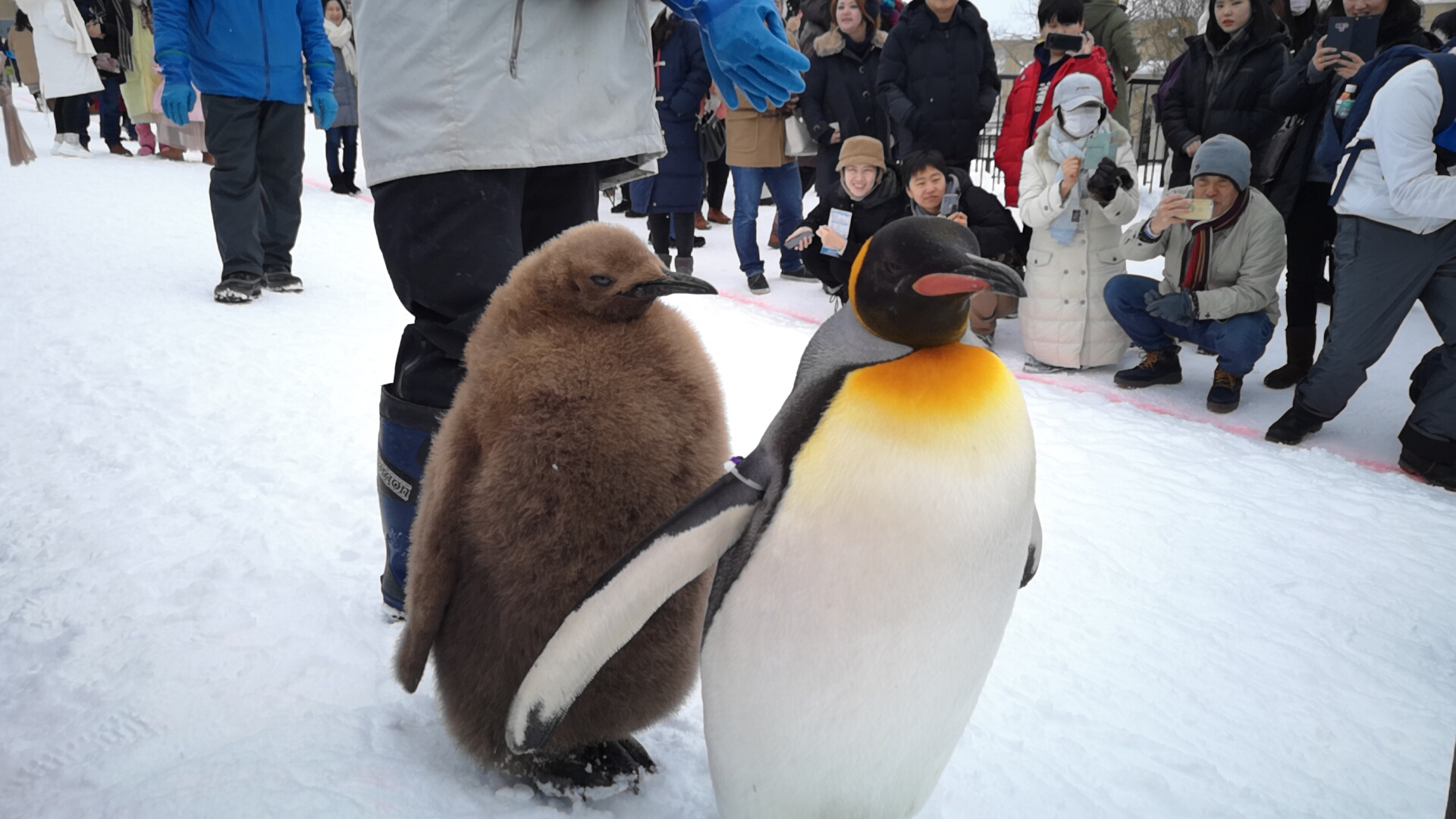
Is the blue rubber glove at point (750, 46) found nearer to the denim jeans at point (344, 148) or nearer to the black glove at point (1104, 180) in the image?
the black glove at point (1104, 180)

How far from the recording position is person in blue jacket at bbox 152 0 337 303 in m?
3.88

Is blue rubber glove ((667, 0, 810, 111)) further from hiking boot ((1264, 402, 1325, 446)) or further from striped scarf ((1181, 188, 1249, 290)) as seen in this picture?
striped scarf ((1181, 188, 1249, 290))

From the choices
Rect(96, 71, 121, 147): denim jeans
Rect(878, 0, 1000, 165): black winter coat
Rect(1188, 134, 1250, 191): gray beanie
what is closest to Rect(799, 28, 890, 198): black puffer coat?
Rect(878, 0, 1000, 165): black winter coat

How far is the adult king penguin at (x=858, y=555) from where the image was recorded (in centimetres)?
101

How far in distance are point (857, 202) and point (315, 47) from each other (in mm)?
2770

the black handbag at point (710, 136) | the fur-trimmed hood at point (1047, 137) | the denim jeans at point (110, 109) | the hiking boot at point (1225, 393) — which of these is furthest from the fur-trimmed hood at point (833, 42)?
the denim jeans at point (110, 109)

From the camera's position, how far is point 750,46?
1362 mm

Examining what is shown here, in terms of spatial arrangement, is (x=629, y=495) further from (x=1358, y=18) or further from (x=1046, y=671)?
(x=1358, y=18)

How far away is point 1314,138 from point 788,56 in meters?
3.51

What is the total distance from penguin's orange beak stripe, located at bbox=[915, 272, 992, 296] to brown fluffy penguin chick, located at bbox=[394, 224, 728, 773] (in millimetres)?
313

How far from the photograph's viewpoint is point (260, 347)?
357 cm

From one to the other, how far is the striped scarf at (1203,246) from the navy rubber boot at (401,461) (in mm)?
3203

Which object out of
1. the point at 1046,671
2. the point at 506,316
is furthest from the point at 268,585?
the point at 1046,671

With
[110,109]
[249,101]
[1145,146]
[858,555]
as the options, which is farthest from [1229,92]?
[110,109]
